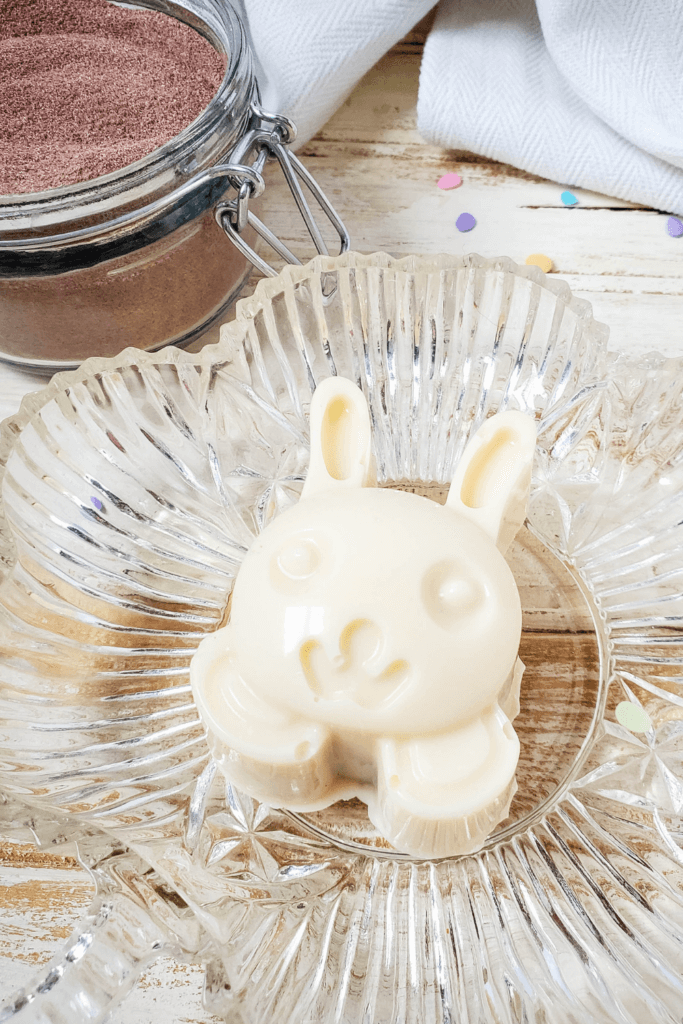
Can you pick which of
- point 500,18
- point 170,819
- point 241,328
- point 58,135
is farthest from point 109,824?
point 500,18

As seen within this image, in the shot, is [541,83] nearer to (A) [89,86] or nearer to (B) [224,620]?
(A) [89,86]

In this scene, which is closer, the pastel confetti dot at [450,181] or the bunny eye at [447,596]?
the bunny eye at [447,596]

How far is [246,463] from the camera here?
0.50 metres

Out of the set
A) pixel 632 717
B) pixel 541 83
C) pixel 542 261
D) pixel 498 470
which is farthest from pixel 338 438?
pixel 541 83

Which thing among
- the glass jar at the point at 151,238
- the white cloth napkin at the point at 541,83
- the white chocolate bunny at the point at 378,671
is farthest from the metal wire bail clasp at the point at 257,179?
the white chocolate bunny at the point at 378,671

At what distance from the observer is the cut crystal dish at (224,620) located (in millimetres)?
346

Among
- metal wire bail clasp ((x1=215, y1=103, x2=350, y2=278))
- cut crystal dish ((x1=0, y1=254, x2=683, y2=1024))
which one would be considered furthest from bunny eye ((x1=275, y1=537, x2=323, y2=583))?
metal wire bail clasp ((x1=215, y1=103, x2=350, y2=278))

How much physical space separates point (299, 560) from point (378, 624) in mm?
39

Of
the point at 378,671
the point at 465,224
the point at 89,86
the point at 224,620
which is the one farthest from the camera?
the point at 465,224

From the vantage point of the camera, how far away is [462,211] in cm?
69

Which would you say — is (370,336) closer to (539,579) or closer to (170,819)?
(539,579)

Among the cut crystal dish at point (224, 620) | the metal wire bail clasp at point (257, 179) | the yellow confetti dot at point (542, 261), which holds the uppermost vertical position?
the metal wire bail clasp at point (257, 179)

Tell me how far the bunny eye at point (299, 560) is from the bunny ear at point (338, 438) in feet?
0.17

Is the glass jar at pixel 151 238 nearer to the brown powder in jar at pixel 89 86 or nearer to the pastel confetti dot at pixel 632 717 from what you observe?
the brown powder in jar at pixel 89 86
